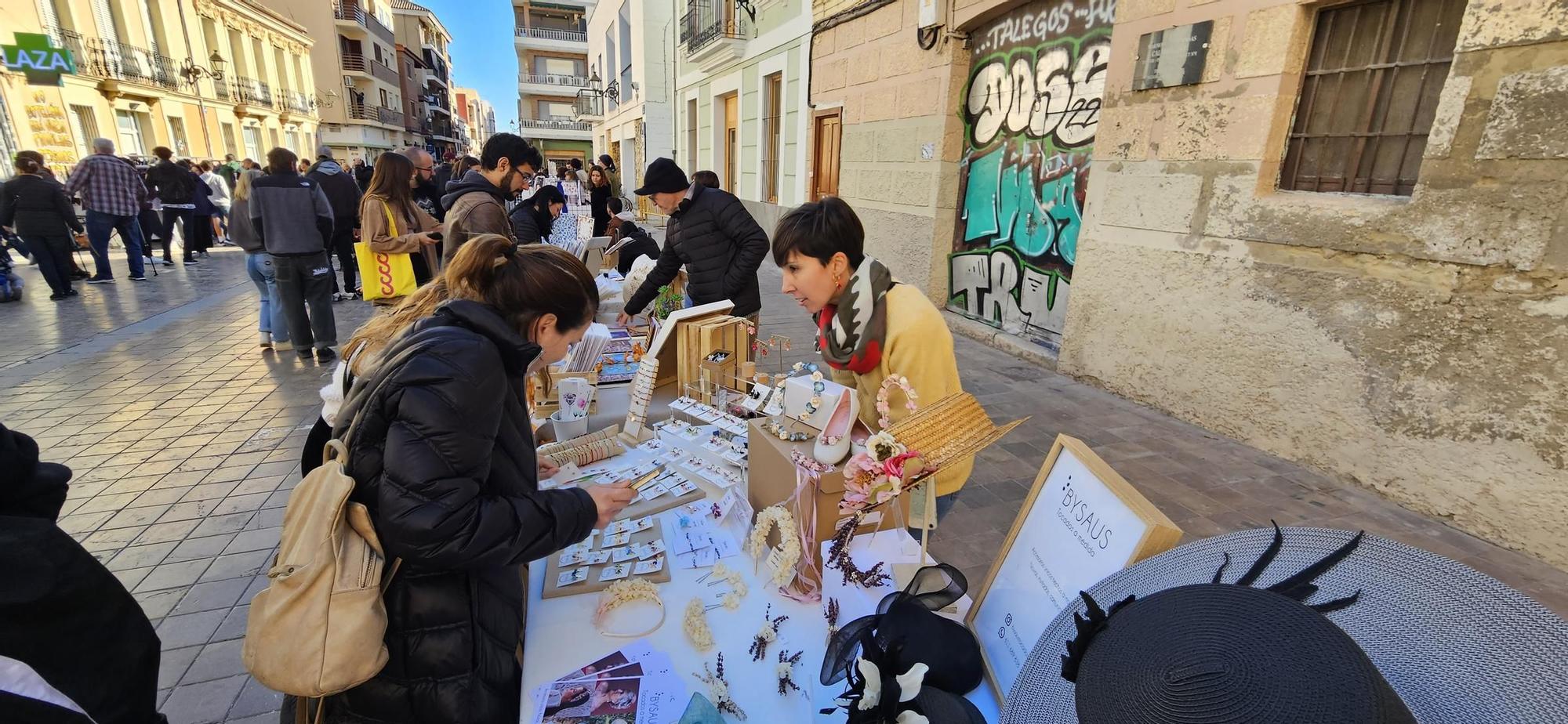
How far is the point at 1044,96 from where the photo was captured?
18.9 ft

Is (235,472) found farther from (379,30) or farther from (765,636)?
(379,30)

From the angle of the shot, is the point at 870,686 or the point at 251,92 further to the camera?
the point at 251,92

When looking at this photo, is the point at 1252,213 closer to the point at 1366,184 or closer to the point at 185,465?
the point at 1366,184

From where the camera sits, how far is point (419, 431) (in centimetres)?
122

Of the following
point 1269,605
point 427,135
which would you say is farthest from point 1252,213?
point 427,135

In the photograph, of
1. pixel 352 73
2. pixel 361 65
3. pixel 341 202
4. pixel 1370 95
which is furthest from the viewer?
pixel 361 65

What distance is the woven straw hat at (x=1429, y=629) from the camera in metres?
0.54

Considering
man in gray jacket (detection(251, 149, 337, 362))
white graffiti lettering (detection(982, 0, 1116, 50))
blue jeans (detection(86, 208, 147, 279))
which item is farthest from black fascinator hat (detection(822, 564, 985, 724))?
blue jeans (detection(86, 208, 147, 279))

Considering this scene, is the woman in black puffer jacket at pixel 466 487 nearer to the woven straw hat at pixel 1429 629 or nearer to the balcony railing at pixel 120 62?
the woven straw hat at pixel 1429 629

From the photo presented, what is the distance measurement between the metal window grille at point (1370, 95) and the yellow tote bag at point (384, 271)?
6057mm

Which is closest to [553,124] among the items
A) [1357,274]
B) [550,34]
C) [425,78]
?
[550,34]

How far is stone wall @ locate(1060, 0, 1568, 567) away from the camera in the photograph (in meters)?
2.80

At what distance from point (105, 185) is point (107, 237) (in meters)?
0.82

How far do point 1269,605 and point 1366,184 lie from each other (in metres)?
4.21
